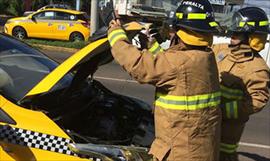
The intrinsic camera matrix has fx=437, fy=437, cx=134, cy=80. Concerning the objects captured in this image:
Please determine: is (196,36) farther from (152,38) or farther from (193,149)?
(193,149)

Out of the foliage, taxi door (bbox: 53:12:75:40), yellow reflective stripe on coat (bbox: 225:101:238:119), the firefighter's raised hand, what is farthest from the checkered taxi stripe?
the foliage

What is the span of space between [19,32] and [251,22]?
55.6ft

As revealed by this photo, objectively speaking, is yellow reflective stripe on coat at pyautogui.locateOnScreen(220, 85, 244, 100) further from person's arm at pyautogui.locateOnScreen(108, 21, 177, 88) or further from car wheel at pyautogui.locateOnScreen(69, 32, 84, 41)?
car wheel at pyautogui.locateOnScreen(69, 32, 84, 41)

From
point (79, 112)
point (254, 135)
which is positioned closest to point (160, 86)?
point (79, 112)

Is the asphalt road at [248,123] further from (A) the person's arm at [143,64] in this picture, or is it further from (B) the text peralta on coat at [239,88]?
(A) the person's arm at [143,64]

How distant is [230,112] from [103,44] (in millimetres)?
1147

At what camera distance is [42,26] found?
61.9ft

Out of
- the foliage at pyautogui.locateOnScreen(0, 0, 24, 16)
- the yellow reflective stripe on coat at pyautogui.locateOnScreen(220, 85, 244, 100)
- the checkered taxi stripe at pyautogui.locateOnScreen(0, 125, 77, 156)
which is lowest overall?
the foliage at pyautogui.locateOnScreen(0, 0, 24, 16)

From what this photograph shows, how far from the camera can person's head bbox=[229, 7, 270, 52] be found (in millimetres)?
3248

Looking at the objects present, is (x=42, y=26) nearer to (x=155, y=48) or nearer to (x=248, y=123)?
(x=248, y=123)

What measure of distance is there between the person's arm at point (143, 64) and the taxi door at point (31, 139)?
0.59 meters

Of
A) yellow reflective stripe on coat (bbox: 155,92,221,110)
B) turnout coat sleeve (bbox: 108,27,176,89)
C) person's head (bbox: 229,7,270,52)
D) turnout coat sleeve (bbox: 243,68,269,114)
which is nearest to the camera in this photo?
turnout coat sleeve (bbox: 108,27,176,89)

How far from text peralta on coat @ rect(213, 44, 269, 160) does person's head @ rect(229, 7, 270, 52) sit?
0.05m

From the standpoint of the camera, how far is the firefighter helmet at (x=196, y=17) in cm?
254
